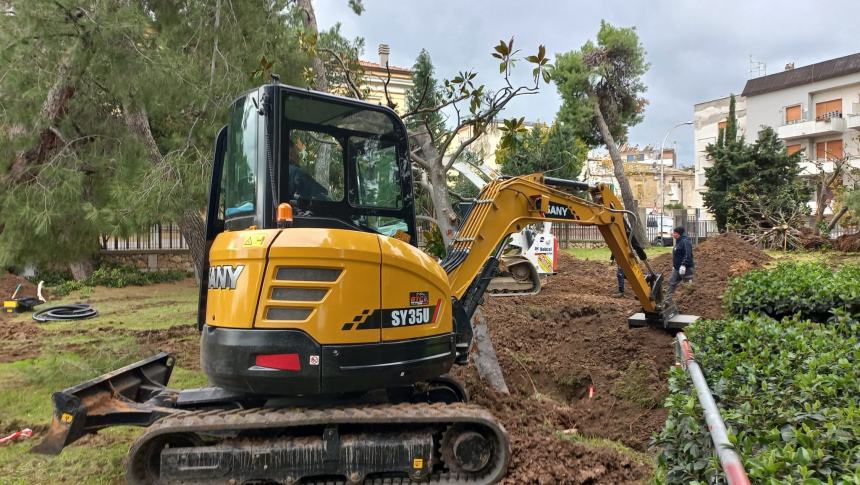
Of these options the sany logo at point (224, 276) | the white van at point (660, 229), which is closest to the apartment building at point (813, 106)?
the white van at point (660, 229)

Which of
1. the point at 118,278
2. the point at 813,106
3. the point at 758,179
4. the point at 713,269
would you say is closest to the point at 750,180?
the point at 758,179

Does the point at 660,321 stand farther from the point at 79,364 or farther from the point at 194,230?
the point at 79,364

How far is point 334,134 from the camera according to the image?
4.32 m

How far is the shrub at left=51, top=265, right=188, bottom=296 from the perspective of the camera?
593 inches

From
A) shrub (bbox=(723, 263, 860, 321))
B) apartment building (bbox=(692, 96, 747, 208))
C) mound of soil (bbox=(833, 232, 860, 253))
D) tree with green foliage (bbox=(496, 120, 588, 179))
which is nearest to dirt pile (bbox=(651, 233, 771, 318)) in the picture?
shrub (bbox=(723, 263, 860, 321))

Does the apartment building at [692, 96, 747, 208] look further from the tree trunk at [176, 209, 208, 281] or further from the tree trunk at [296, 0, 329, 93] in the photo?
the tree trunk at [176, 209, 208, 281]

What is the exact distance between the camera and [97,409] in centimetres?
427

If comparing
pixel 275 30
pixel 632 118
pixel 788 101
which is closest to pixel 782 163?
pixel 632 118

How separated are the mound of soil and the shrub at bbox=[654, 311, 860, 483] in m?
16.3

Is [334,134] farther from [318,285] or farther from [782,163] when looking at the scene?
[782,163]

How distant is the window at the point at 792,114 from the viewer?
39.2 metres

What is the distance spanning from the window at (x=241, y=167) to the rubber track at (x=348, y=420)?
1257mm

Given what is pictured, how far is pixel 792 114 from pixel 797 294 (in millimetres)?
38958

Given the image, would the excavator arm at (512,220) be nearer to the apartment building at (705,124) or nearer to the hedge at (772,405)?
the hedge at (772,405)
